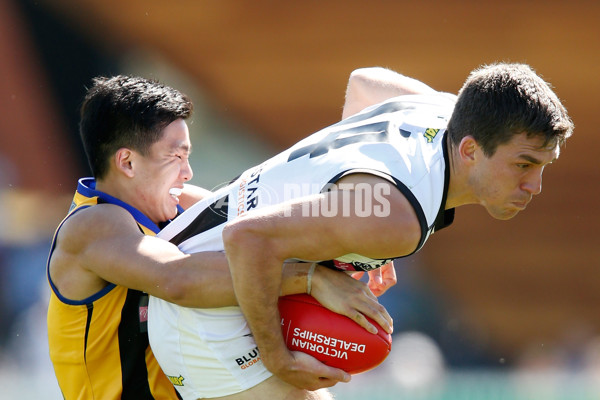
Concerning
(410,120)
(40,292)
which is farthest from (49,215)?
A: (410,120)

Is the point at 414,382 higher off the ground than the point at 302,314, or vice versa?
A: the point at 302,314

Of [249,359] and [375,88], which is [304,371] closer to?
[249,359]

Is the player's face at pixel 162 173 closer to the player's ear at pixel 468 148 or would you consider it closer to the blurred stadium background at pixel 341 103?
the player's ear at pixel 468 148

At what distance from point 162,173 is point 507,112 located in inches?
59.1

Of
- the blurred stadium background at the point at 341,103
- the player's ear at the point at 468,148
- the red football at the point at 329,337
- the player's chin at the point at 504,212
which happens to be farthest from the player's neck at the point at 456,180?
the blurred stadium background at the point at 341,103

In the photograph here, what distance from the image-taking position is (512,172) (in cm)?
262

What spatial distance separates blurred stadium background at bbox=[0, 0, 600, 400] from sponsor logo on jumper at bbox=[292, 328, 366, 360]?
246 centimetres

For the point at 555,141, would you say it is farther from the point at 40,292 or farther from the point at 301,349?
A: the point at 40,292

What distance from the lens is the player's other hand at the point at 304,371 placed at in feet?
8.60

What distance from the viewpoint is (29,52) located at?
204 inches

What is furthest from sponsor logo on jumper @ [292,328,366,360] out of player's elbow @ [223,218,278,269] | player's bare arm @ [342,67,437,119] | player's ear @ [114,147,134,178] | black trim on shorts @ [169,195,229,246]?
player's bare arm @ [342,67,437,119]

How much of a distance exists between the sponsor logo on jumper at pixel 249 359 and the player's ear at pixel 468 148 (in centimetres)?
105

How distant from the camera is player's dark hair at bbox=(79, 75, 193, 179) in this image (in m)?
3.18

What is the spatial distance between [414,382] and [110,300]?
8.84 ft
